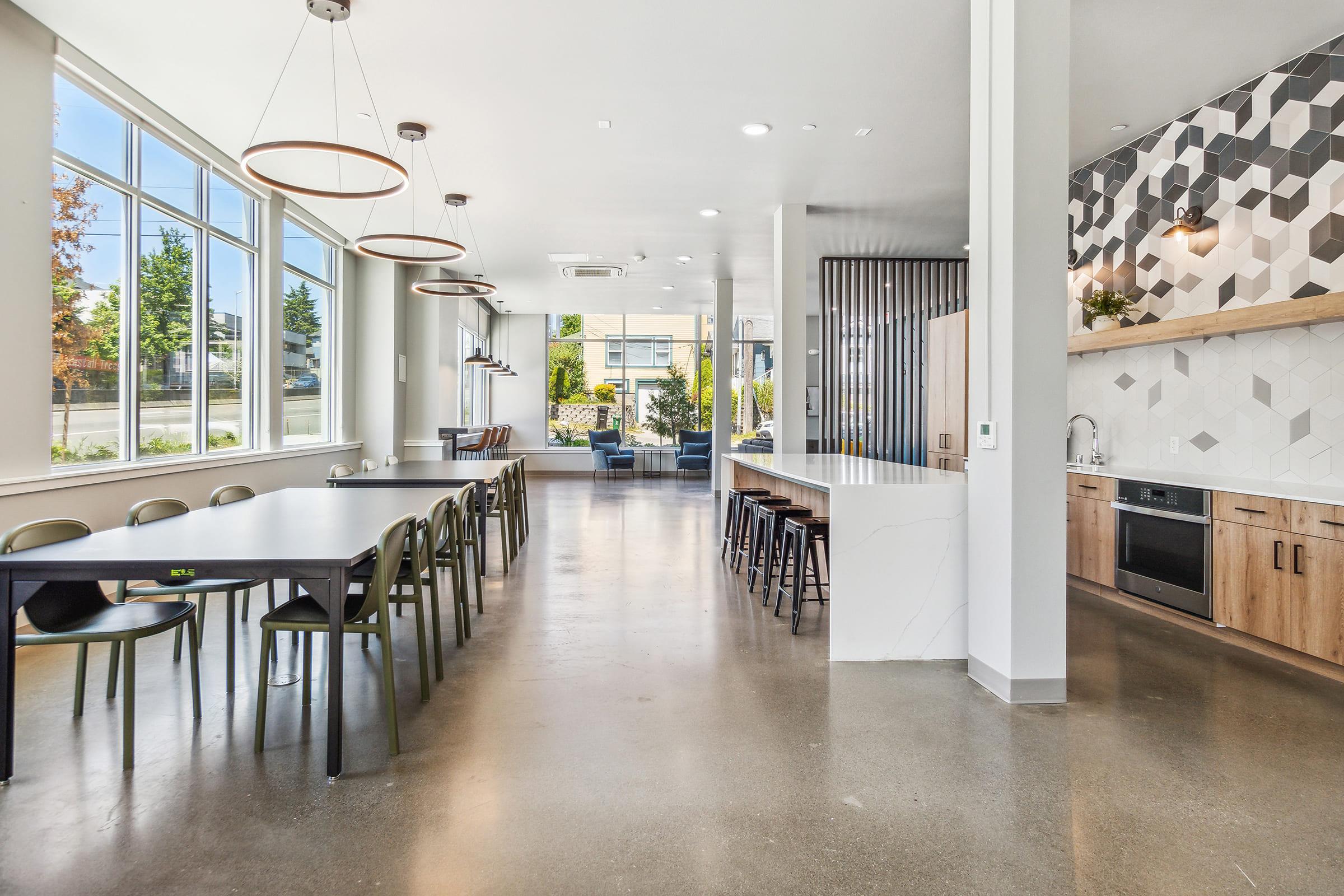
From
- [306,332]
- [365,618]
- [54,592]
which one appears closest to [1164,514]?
[365,618]

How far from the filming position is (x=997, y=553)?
3.22 m

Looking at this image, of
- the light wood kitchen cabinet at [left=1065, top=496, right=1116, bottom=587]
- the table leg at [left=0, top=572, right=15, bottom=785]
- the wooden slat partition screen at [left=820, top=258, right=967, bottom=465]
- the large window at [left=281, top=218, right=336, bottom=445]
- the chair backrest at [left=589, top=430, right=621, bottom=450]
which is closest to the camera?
the table leg at [left=0, top=572, right=15, bottom=785]

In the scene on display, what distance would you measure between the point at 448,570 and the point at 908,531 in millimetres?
3650

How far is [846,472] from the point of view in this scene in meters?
4.46

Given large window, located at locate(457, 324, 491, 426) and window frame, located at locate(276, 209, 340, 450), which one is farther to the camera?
large window, located at locate(457, 324, 491, 426)

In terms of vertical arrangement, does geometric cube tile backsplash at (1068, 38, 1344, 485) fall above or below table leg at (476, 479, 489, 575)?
above

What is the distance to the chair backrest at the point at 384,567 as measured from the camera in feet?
8.58

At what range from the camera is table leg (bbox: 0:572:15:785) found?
7.59ft

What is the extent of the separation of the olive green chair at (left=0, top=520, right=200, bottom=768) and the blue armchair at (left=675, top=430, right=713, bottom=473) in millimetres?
11185

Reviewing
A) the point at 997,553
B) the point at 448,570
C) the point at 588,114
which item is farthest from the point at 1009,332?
the point at 448,570

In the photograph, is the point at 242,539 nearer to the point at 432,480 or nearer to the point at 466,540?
the point at 466,540

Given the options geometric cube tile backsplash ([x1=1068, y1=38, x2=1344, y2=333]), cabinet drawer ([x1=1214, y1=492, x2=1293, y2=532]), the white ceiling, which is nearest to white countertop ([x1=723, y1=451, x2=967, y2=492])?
cabinet drawer ([x1=1214, y1=492, x2=1293, y2=532])

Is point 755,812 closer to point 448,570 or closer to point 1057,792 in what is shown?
point 1057,792

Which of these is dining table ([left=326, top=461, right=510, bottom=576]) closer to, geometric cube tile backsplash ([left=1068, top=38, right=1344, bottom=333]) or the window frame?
the window frame
